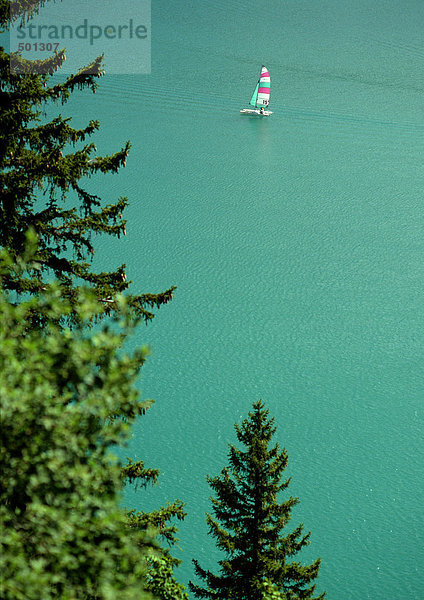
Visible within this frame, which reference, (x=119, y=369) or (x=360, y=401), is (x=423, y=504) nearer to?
(x=360, y=401)

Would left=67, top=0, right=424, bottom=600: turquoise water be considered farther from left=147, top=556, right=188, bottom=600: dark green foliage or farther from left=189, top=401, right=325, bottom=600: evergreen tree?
left=189, top=401, right=325, bottom=600: evergreen tree

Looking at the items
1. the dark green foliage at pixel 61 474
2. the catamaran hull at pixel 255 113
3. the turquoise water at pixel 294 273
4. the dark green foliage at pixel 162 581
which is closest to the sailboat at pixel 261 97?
the catamaran hull at pixel 255 113

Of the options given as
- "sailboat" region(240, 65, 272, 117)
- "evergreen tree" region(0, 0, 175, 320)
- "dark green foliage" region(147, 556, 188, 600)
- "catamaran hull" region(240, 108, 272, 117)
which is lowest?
"dark green foliage" region(147, 556, 188, 600)

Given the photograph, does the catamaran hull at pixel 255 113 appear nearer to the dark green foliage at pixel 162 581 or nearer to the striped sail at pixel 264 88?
the striped sail at pixel 264 88

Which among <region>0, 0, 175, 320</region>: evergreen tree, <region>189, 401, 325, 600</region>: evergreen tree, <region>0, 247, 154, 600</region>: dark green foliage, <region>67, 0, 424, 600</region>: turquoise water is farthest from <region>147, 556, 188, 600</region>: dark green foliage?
<region>0, 247, 154, 600</region>: dark green foliage

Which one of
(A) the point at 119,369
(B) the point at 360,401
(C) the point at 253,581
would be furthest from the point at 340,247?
(A) the point at 119,369
